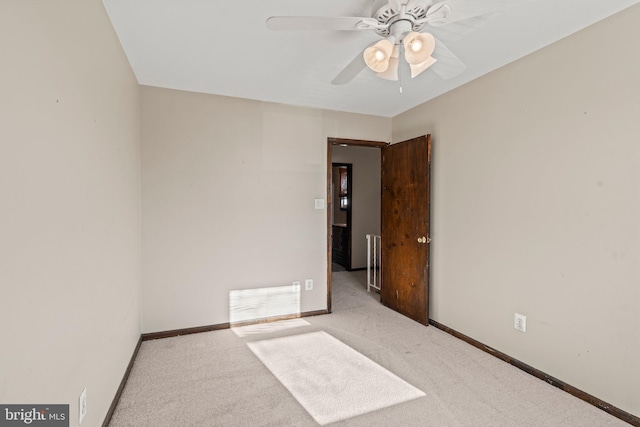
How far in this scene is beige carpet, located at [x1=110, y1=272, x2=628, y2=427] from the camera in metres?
1.82

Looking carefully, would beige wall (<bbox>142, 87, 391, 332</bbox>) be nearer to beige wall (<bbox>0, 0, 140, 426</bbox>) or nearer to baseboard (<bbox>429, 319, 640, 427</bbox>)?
beige wall (<bbox>0, 0, 140, 426</bbox>)

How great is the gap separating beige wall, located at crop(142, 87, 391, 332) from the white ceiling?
0.30 metres

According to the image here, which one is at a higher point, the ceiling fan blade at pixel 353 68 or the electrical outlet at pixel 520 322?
the ceiling fan blade at pixel 353 68

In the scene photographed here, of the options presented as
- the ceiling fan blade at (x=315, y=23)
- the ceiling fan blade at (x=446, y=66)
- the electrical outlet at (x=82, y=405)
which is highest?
the ceiling fan blade at (x=446, y=66)

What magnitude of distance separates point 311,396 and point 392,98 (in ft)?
9.46

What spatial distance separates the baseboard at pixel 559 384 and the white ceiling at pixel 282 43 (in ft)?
7.27

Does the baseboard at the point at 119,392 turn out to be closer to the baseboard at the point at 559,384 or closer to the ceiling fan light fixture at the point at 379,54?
the ceiling fan light fixture at the point at 379,54

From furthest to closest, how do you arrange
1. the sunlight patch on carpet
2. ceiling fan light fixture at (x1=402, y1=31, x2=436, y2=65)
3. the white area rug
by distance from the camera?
the sunlight patch on carpet → the white area rug → ceiling fan light fixture at (x1=402, y1=31, x2=436, y2=65)

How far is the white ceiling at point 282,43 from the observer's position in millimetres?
1785

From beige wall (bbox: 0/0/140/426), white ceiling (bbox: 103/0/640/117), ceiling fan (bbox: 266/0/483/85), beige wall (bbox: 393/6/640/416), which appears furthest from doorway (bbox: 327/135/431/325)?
beige wall (bbox: 0/0/140/426)

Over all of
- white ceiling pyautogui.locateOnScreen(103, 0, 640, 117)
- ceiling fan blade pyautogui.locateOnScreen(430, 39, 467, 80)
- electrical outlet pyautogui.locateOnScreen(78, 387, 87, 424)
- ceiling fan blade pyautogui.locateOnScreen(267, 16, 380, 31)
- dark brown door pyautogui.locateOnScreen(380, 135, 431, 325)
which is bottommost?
electrical outlet pyautogui.locateOnScreen(78, 387, 87, 424)

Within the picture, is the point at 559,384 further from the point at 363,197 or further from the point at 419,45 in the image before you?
the point at 363,197

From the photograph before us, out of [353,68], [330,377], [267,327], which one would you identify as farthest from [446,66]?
[267,327]

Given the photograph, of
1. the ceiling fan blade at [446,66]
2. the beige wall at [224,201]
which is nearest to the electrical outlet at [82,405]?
the beige wall at [224,201]
